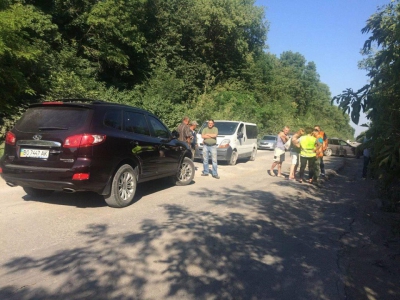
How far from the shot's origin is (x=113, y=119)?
6.44m

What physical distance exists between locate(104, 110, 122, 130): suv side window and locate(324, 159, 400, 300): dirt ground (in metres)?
4.11

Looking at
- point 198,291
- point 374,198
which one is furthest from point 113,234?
point 374,198

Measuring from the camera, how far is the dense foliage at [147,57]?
13727 millimetres

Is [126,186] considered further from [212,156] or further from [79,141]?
[212,156]

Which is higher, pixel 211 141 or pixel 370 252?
pixel 211 141

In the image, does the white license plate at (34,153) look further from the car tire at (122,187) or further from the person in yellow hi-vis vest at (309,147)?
the person in yellow hi-vis vest at (309,147)

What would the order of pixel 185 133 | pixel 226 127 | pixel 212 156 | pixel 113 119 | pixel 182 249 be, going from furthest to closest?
pixel 226 127 → pixel 185 133 → pixel 212 156 → pixel 113 119 → pixel 182 249

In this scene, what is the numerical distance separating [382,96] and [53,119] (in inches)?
217

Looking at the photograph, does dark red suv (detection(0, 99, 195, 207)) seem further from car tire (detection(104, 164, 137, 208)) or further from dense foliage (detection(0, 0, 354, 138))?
dense foliage (detection(0, 0, 354, 138))

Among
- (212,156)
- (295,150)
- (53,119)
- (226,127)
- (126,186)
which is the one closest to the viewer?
(53,119)

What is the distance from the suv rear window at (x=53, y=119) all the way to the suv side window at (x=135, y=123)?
0.98 meters

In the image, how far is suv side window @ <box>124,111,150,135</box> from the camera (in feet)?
22.4


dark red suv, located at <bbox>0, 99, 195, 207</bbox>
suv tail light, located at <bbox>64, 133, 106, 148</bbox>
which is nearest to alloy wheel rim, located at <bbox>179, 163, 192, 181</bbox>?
dark red suv, located at <bbox>0, 99, 195, 207</bbox>

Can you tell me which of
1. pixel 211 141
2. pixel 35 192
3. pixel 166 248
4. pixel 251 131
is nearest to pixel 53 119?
pixel 35 192
